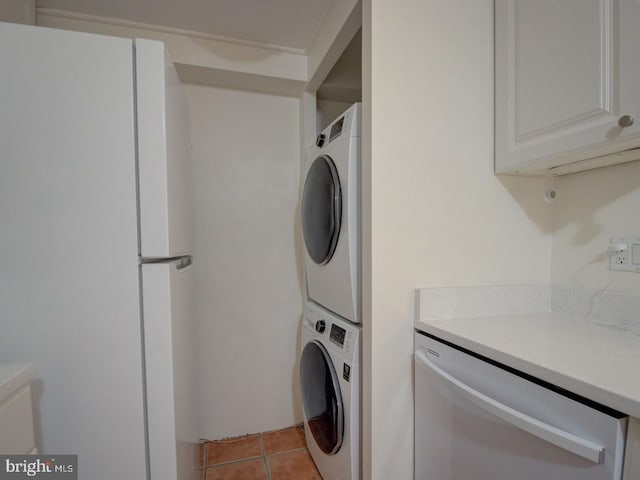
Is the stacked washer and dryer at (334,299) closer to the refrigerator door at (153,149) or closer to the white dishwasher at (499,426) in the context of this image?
the white dishwasher at (499,426)

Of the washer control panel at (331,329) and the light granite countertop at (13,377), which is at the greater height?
the light granite countertop at (13,377)

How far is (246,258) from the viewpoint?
6.52 ft

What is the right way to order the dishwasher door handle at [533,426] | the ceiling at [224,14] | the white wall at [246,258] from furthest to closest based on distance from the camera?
the white wall at [246,258] → the ceiling at [224,14] → the dishwasher door handle at [533,426]

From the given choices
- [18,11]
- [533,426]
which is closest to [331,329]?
[533,426]

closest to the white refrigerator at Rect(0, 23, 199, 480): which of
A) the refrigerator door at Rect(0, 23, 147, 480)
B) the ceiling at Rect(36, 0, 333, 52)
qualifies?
the refrigerator door at Rect(0, 23, 147, 480)

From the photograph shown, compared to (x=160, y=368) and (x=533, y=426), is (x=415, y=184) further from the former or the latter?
(x=160, y=368)

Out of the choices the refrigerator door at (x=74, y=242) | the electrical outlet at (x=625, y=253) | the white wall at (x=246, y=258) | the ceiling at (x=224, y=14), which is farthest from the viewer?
the white wall at (x=246, y=258)

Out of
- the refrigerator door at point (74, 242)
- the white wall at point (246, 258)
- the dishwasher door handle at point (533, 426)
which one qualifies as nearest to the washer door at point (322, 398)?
the white wall at point (246, 258)

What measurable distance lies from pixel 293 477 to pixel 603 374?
160 cm

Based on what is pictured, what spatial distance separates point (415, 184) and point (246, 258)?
4.13 feet

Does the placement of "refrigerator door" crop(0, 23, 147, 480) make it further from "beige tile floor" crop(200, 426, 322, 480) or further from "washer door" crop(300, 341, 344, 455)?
"beige tile floor" crop(200, 426, 322, 480)

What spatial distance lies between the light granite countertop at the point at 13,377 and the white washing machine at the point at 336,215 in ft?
3.36

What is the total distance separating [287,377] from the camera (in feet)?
6.77

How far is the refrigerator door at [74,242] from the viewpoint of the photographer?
32.5 inches
